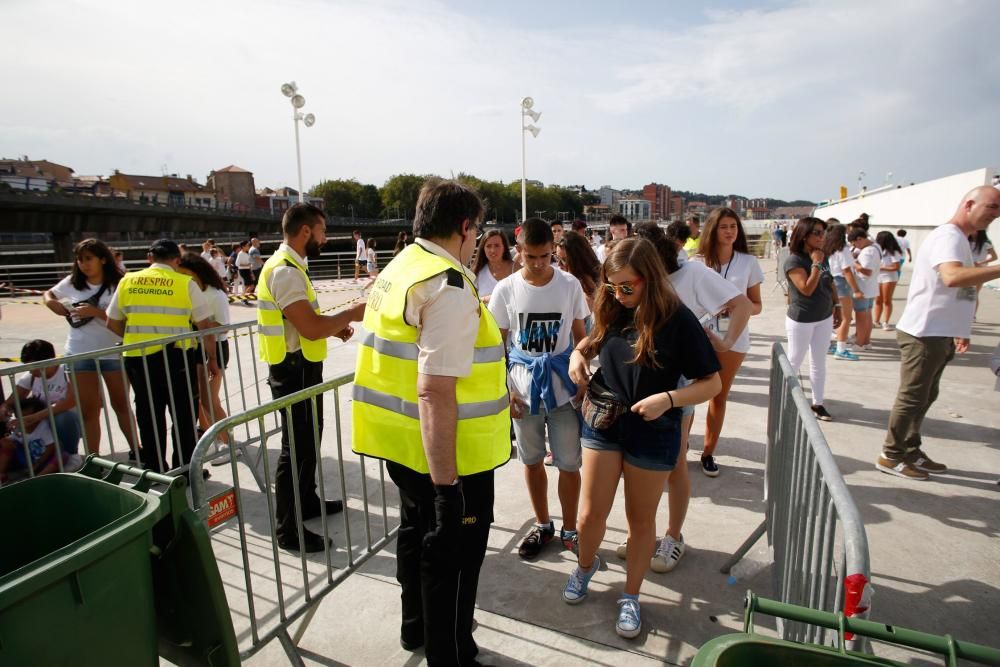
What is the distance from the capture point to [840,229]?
687 centimetres

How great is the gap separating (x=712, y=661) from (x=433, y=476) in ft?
3.80

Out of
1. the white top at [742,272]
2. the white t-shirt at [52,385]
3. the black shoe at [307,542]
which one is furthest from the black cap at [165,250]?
the white top at [742,272]

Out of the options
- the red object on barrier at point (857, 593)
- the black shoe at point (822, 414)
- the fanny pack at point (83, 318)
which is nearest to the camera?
the red object on barrier at point (857, 593)

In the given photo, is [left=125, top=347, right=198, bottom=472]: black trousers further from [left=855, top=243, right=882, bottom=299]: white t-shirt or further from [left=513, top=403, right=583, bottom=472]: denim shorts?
[left=855, top=243, right=882, bottom=299]: white t-shirt

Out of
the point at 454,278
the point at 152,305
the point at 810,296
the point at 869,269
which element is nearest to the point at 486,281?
the point at 152,305

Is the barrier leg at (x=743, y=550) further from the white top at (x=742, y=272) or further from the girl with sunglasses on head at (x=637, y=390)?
the white top at (x=742, y=272)

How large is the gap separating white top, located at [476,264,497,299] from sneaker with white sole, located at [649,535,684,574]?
8.67 ft

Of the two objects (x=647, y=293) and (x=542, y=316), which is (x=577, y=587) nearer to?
(x=542, y=316)

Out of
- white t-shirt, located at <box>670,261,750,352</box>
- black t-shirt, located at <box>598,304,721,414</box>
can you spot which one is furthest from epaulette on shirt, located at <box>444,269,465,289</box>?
white t-shirt, located at <box>670,261,750,352</box>

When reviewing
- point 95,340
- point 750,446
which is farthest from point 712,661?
point 95,340

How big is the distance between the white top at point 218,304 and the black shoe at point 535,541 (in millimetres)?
3262

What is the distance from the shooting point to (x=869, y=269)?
7836 mm

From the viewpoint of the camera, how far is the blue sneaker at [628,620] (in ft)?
8.61

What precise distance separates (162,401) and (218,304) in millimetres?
1078
